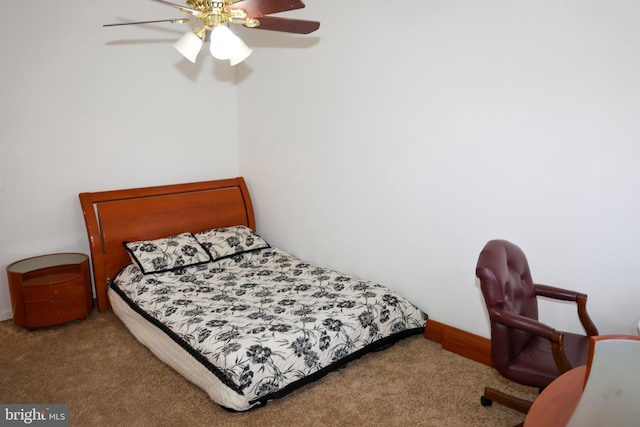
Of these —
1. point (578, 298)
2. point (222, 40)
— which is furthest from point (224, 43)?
point (578, 298)

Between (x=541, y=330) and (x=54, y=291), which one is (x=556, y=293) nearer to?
(x=541, y=330)

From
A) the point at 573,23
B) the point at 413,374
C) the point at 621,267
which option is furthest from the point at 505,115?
the point at 413,374

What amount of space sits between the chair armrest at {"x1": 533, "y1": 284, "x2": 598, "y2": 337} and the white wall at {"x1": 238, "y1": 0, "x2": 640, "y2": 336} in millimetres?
276

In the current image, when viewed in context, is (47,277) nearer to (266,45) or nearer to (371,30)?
(266,45)

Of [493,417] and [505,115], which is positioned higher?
[505,115]

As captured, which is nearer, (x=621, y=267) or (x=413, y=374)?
(x=621, y=267)

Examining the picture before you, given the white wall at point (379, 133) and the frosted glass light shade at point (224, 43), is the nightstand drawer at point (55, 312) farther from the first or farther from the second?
the frosted glass light shade at point (224, 43)

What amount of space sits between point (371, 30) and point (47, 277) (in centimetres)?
298

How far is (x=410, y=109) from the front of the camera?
335 centimetres

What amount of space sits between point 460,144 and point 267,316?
64.5 inches

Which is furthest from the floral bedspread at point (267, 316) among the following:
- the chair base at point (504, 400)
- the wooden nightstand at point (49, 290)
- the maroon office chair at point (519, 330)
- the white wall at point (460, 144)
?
the maroon office chair at point (519, 330)

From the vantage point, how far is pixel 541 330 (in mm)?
2096

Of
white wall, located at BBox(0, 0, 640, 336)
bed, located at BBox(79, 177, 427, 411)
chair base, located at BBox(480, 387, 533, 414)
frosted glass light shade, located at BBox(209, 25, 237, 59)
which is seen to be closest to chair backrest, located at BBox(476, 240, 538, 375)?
chair base, located at BBox(480, 387, 533, 414)

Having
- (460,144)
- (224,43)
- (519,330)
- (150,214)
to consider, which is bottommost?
(519,330)
